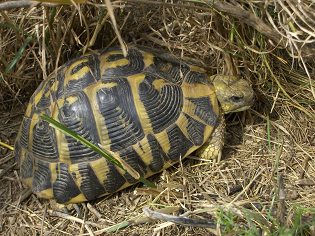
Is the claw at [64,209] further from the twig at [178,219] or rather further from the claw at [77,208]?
the twig at [178,219]

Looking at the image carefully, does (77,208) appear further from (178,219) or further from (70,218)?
(178,219)

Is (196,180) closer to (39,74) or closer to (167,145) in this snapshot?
(167,145)

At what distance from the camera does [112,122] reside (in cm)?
207

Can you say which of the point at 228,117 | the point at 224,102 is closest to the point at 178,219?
the point at 224,102

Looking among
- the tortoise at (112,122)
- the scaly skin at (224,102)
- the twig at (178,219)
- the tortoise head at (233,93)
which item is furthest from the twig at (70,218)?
the tortoise head at (233,93)

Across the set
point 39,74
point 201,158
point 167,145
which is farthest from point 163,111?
point 39,74

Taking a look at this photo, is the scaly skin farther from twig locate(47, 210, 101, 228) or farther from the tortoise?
twig locate(47, 210, 101, 228)

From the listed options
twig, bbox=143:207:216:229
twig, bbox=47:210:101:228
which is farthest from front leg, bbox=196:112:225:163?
twig, bbox=47:210:101:228

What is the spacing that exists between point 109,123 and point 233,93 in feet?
3.80

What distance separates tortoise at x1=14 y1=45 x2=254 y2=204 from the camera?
2.08 m

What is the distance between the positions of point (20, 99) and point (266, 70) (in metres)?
2.64

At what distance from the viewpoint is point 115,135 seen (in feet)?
6.83

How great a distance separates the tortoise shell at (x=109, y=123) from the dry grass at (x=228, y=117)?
21cm

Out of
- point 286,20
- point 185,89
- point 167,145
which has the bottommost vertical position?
point 167,145
